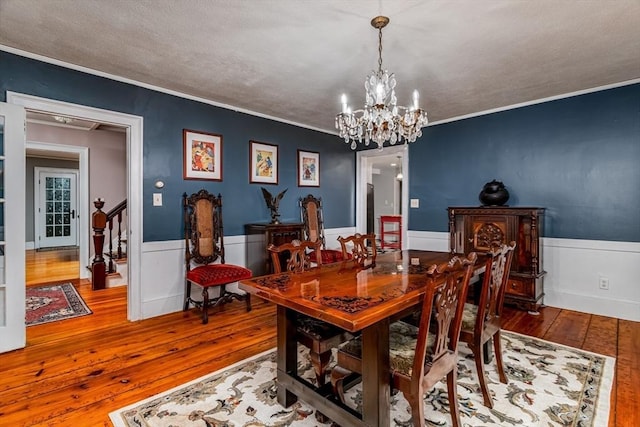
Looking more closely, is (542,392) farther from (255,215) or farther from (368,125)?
(255,215)

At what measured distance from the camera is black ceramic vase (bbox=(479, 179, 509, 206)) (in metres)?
3.78

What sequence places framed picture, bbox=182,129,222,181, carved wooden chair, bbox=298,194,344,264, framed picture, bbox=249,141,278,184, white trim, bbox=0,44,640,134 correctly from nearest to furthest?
1. white trim, bbox=0,44,640,134
2. framed picture, bbox=182,129,222,181
3. framed picture, bbox=249,141,278,184
4. carved wooden chair, bbox=298,194,344,264

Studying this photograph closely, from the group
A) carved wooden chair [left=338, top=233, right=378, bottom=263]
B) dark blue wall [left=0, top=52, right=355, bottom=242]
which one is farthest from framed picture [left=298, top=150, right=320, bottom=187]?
carved wooden chair [left=338, top=233, right=378, bottom=263]

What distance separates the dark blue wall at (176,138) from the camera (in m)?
2.71

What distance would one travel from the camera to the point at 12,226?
2.54 m

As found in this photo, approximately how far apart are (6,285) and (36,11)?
2.02 m

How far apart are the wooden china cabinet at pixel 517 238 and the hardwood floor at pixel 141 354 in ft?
0.72

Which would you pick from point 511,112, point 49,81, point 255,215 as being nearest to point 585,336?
point 511,112

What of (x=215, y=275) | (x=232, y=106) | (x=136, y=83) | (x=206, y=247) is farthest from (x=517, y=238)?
(x=136, y=83)

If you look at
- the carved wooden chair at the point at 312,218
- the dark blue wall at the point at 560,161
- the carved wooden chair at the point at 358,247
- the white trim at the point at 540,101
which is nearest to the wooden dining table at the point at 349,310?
the carved wooden chair at the point at 358,247

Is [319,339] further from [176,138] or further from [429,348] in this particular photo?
[176,138]

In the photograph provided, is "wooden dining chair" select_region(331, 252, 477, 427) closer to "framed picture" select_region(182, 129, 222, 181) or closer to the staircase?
"framed picture" select_region(182, 129, 222, 181)

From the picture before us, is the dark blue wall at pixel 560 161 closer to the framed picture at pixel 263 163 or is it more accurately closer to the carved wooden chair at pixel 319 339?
the framed picture at pixel 263 163

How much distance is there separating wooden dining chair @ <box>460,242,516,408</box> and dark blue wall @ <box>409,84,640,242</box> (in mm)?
2017
